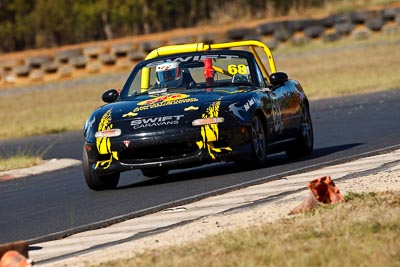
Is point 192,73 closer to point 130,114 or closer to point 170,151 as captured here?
point 130,114

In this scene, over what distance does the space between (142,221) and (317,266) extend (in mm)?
3034

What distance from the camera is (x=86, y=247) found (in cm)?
818

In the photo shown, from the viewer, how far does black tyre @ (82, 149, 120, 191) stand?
463 inches

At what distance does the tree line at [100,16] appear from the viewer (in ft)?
148

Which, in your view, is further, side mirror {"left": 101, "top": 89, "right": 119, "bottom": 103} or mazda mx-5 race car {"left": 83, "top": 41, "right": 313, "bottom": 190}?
side mirror {"left": 101, "top": 89, "right": 119, "bottom": 103}

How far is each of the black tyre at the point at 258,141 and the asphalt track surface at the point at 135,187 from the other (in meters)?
0.12

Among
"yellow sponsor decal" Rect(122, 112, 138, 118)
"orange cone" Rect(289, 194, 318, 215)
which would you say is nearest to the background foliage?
"yellow sponsor decal" Rect(122, 112, 138, 118)

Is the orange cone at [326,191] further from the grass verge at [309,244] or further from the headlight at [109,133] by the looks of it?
the headlight at [109,133]

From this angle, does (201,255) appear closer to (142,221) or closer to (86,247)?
(86,247)

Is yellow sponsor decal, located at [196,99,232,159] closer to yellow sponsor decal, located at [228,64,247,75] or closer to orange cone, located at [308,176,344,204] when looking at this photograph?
yellow sponsor decal, located at [228,64,247,75]

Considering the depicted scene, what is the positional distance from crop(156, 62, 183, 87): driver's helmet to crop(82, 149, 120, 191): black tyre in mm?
1286

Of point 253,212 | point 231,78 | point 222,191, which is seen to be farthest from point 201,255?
point 231,78

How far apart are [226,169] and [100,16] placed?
33453 millimetres

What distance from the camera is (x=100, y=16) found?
4559 cm
